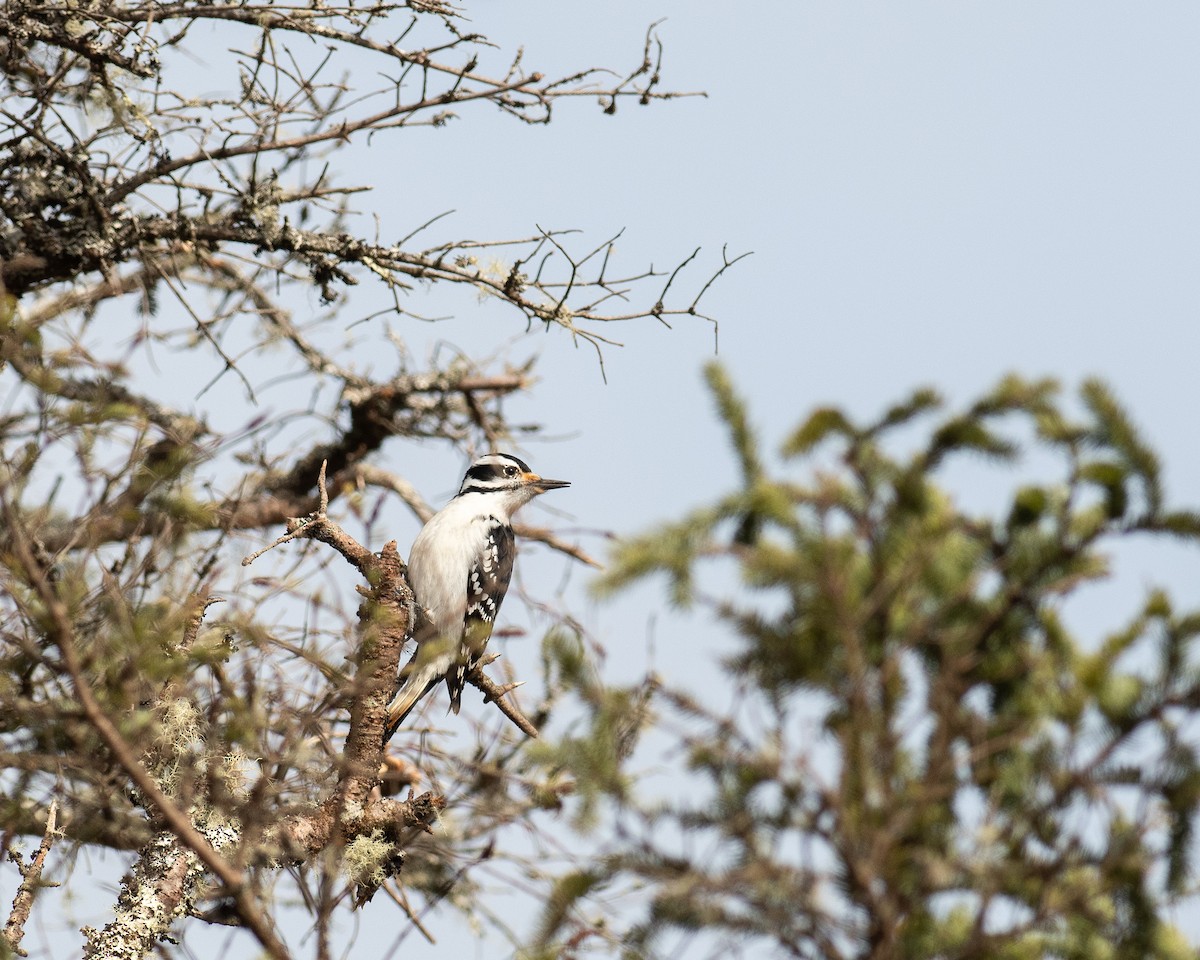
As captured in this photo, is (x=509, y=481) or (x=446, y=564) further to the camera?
(x=509, y=481)

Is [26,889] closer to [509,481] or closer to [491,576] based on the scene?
[491,576]

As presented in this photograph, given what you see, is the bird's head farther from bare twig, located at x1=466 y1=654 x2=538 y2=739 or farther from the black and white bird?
bare twig, located at x1=466 y1=654 x2=538 y2=739

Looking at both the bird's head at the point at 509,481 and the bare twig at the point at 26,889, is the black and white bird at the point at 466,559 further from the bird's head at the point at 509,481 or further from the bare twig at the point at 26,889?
the bare twig at the point at 26,889

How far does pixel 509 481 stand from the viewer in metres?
7.78

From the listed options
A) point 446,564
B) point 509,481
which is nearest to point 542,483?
point 509,481

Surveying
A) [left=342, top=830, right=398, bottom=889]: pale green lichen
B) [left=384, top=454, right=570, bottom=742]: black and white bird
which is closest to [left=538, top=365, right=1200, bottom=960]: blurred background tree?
[left=342, top=830, right=398, bottom=889]: pale green lichen

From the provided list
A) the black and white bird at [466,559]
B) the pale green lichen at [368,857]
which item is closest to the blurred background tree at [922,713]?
the pale green lichen at [368,857]

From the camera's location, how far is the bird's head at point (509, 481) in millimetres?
7754

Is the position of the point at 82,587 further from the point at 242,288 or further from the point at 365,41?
the point at 242,288

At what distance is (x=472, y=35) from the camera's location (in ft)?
18.0

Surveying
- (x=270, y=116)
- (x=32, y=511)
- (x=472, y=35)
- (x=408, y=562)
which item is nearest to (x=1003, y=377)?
(x=32, y=511)

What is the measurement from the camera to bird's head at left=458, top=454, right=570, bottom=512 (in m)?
7.75

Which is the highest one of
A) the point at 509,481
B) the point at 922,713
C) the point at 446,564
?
the point at 509,481

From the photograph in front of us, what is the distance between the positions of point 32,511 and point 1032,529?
9.65ft
